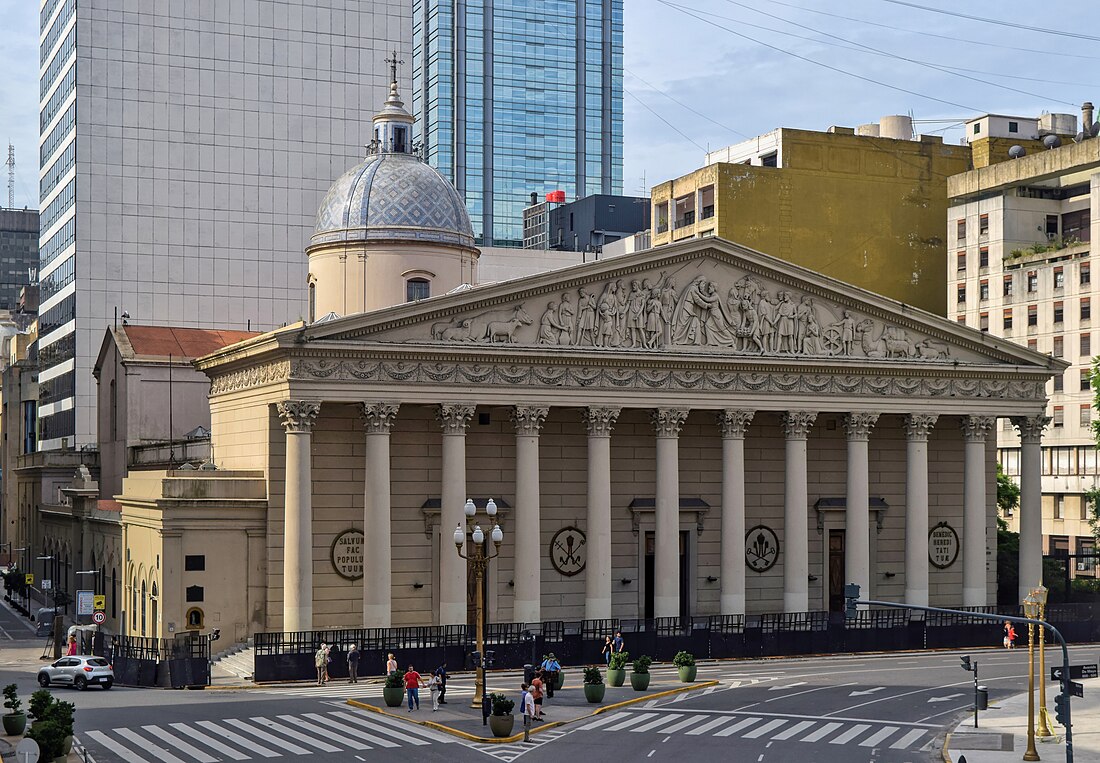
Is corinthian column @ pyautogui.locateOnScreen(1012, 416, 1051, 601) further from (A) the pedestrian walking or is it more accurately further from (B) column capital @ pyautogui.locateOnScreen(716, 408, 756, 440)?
(A) the pedestrian walking

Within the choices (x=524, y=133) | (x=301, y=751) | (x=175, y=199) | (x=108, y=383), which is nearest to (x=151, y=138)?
(x=175, y=199)

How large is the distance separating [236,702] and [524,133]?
13591 cm

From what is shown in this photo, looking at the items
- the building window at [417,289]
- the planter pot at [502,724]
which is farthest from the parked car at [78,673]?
the building window at [417,289]

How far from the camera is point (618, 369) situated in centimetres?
6288

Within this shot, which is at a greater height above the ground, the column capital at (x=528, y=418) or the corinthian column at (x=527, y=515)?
the column capital at (x=528, y=418)

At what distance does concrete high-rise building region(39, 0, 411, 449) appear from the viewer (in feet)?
313

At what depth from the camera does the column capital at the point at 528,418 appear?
61500 millimetres

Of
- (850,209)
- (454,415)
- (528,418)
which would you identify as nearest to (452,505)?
(454,415)

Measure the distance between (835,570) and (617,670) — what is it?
20658 millimetres

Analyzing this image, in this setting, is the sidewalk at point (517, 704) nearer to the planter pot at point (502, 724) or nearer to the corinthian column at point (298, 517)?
the planter pot at point (502, 724)

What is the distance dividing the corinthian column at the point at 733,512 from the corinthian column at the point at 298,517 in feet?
57.4

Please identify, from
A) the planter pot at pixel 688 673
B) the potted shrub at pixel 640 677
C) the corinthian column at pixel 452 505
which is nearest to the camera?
the potted shrub at pixel 640 677

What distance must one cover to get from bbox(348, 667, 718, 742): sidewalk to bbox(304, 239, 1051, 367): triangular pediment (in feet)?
44.3

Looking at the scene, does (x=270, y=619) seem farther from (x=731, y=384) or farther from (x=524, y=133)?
(x=524, y=133)
